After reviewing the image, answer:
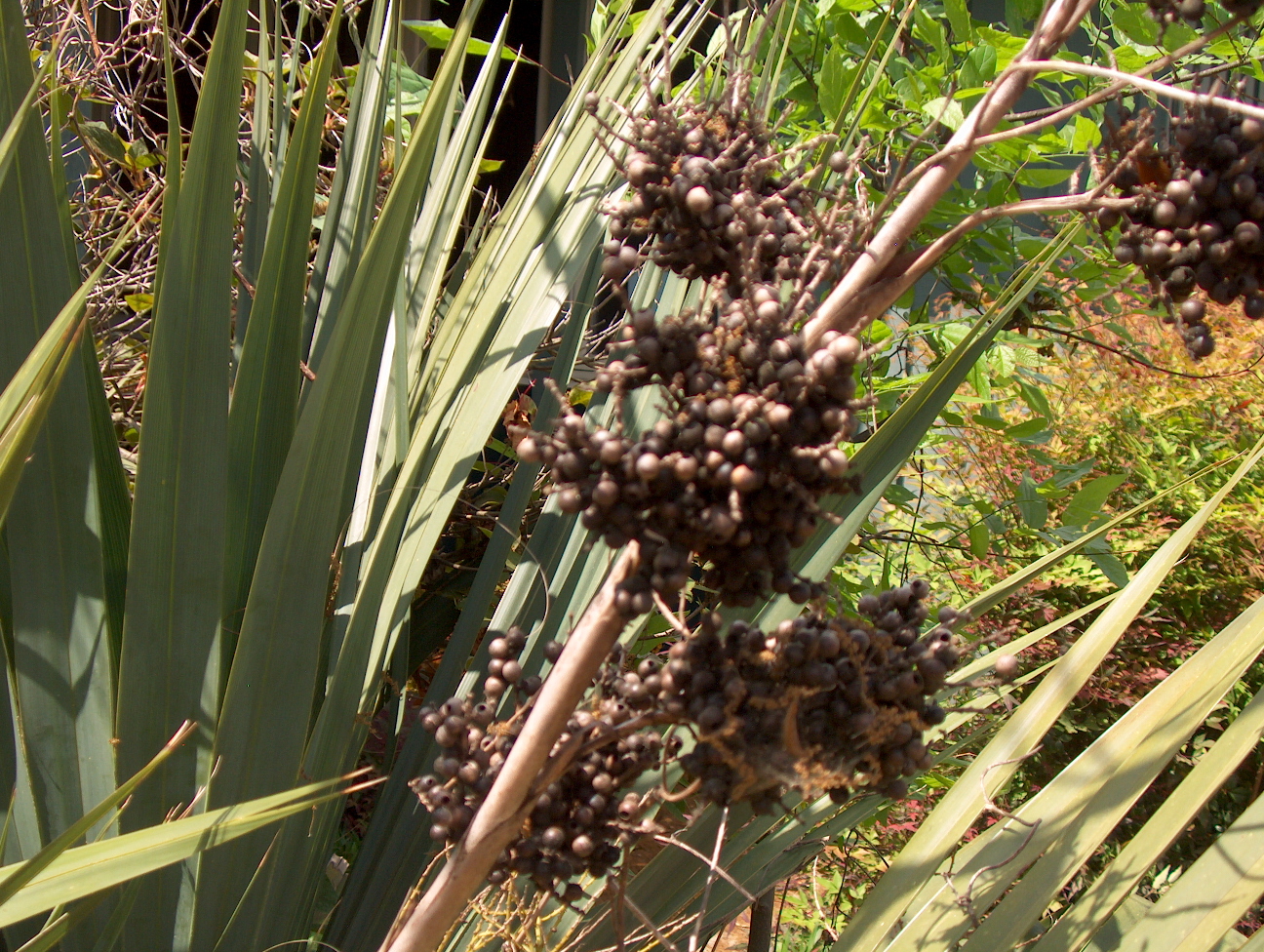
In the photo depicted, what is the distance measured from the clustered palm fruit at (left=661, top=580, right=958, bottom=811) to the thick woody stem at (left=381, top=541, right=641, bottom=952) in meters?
0.05

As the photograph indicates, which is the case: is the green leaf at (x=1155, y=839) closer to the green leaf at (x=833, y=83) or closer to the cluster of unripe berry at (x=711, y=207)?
the cluster of unripe berry at (x=711, y=207)

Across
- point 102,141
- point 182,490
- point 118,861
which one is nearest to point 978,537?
point 182,490

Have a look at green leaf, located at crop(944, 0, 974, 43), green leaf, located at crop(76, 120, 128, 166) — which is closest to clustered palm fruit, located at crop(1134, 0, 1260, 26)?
green leaf, located at crop(944, 0, 974, 43)

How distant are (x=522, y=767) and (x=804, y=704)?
18 centimetres

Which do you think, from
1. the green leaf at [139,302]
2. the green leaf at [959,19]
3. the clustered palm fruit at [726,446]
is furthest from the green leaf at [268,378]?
the green leaf at [139,302]

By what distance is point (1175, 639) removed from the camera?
3082 millimetres

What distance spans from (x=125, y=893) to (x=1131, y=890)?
2.92 feet

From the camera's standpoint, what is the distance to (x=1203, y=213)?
596mm

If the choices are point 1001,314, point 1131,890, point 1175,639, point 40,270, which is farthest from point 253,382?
point 1175,639

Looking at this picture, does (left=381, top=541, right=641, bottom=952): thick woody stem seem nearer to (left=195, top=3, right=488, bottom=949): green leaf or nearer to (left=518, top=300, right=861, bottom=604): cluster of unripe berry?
(left=518, top=300, right=861, bottom=604): cluster of unripe berry

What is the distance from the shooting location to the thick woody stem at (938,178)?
620 millimetres

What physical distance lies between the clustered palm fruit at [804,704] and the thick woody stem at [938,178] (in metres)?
0.19

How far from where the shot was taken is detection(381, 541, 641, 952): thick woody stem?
0.61 meters

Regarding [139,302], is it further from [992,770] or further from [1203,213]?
[1203,213]
